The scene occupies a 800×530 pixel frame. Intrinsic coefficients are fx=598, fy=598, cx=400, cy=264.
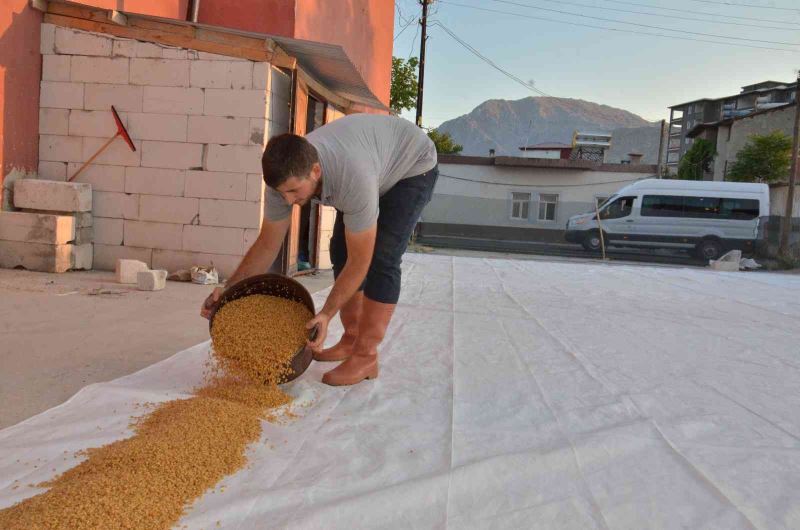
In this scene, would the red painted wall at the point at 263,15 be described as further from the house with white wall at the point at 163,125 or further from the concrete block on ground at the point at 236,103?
the concrete block on ground at the point at 236,103

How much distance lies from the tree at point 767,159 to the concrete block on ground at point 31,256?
890 inches

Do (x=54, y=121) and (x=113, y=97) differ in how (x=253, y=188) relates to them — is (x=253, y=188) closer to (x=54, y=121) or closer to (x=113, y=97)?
(x=113, y=97)

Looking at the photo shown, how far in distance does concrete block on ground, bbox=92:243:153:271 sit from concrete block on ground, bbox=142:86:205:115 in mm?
1238

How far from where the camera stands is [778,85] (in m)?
43.2

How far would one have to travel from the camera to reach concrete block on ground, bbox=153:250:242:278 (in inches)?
205

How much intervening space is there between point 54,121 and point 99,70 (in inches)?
23.8

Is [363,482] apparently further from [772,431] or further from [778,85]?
[778,85]

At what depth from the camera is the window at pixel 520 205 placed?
20609 millimetres

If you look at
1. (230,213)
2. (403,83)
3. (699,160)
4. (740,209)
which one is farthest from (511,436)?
(699,160)

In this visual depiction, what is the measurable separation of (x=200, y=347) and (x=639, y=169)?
1973 centimetres

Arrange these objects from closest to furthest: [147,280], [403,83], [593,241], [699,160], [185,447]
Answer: [185,447] < [147,280] < [593,241] < [403,83] < [699,160]

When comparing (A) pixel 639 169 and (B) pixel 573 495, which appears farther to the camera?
(A) pixel 639 169

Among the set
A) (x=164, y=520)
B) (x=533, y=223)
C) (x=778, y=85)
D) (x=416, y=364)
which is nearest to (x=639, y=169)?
(x=533, y=223)

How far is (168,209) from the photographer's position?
17.2 ft
